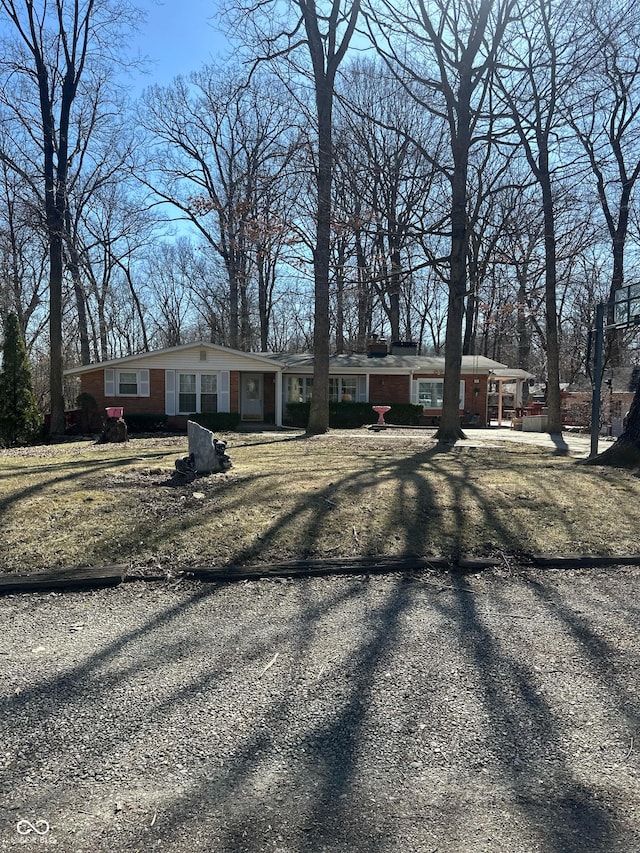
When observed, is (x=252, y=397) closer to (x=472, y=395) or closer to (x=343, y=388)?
(x=343, y=388)

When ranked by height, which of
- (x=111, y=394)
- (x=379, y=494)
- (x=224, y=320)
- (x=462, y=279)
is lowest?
(x=379, y=494)

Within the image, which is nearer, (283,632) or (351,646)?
(351,646)

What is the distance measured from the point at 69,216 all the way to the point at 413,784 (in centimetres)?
2936

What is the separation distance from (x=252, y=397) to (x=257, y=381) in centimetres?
71

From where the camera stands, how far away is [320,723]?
2.35m

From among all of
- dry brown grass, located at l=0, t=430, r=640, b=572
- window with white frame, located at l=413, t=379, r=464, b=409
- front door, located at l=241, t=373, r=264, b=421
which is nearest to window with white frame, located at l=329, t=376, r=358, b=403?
window with white frame, located at l=413, t=379, r=464, b=409

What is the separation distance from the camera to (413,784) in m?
1.96

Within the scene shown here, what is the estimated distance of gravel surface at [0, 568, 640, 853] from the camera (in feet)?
Answer: 5.78

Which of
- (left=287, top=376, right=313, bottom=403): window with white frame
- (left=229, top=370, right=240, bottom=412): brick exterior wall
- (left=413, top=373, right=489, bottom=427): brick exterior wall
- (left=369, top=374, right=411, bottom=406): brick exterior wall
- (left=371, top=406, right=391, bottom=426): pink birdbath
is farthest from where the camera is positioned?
(left=413, top=373, right=489, bottom=427): brick exterior wall

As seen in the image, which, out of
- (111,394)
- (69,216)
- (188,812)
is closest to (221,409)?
(111,394)

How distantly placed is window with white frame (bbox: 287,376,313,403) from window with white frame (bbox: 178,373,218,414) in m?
3.84

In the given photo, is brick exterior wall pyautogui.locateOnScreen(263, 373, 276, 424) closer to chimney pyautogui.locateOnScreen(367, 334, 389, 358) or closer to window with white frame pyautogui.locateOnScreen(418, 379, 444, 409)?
chimney pyautogui.locateOnScreen(367, 334, 389, 358)

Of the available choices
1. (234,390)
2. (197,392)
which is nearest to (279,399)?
(234,390)

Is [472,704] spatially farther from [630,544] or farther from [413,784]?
[630,544]
